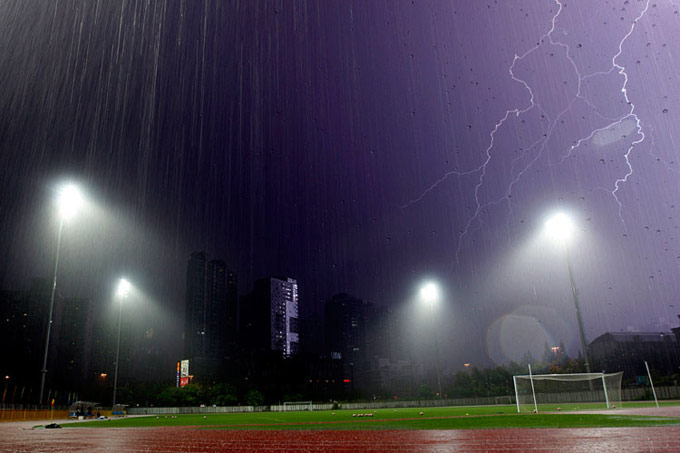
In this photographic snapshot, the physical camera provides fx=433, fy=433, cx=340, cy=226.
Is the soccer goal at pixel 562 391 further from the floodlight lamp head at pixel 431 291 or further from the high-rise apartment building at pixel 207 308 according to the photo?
the high-rise apartment building at pixel 207 308

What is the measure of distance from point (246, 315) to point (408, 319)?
50484 mm

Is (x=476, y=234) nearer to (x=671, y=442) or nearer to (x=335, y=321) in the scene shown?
(x=671, y=442)

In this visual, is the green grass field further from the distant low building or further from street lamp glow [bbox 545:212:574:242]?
the distant low building

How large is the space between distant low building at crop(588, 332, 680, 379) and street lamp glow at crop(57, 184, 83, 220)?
71.8 meters

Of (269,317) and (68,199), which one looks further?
(269,317)

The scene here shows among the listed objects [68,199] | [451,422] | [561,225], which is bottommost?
[451,422]

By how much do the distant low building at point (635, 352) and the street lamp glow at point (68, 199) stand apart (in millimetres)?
71844

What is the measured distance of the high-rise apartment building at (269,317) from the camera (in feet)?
435

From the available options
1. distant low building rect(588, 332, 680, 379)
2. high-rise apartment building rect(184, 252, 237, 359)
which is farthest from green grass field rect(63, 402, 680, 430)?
high-rise apartment building rect(184, 252, 237, 359)

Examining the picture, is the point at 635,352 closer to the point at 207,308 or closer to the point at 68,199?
the point at 68,199

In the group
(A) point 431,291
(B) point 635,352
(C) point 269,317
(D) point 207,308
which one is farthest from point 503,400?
(C) point 269,317

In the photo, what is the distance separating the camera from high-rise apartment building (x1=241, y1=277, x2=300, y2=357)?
13250 cm

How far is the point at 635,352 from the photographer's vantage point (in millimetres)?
69875

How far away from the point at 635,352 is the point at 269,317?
9490cm
